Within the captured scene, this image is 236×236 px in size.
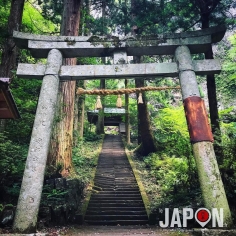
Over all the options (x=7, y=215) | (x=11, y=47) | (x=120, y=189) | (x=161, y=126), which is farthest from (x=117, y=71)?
(x=161, y=126)

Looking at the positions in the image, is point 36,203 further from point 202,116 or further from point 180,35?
point 180,35

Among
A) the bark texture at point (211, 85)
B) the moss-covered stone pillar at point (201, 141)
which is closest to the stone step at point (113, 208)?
the bark texture at point (211, 85)

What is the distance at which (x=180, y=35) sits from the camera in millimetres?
5598

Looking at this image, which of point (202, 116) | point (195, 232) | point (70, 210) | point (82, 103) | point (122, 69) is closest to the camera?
point (195, 232)

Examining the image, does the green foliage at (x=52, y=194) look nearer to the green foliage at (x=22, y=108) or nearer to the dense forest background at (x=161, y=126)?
the dense forest background at (x=161, y=126)

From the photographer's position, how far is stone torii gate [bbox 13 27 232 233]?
4.43m

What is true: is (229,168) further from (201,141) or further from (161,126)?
(161,126)

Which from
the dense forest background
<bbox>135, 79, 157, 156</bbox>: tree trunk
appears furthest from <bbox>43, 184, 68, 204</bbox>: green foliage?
<bbox>135, 79, 157, 156</bbox>: tree trunk

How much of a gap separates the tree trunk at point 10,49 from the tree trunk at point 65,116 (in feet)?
5.27

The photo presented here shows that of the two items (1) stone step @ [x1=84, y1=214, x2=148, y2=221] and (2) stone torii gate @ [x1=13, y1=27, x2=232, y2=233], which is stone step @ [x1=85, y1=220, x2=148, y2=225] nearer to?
(1) stone step @ [x1=84, y1=214, x2=148, y2=221]

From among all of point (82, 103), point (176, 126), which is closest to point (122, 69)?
point (176, 126)

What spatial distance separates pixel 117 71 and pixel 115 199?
4869 mm

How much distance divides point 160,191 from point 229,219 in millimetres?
4793

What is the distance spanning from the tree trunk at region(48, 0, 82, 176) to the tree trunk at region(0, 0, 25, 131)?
161 cm
